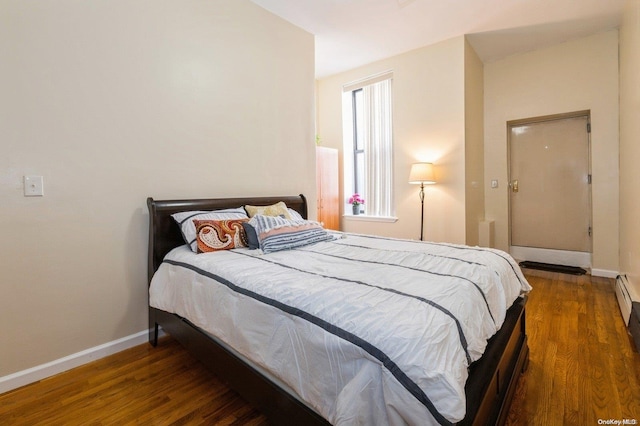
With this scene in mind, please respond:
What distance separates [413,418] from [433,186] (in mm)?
3560

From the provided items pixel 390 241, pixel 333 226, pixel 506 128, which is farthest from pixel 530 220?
pixel 390 241

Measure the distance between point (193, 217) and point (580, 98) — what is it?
15.3 ft

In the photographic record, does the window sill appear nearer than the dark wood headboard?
No

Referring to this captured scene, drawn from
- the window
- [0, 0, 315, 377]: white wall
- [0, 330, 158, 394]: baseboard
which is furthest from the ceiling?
[0, 330, 158, 394]: baseboard

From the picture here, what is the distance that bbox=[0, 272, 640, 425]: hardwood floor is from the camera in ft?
4.84

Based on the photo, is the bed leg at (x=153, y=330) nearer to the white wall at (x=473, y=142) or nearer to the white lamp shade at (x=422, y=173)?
the white lamp shade at (x=422, y=173)

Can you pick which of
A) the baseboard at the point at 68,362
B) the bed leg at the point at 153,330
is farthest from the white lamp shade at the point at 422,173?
the baseboard at the point at 68,362

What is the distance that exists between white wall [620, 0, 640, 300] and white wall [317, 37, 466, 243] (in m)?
1.44

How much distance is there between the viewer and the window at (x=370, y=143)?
4484mm

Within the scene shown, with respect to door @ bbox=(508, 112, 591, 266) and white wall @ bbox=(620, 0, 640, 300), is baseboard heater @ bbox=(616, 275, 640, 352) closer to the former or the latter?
white wall @ bbox=(620, 0, 640, 300)

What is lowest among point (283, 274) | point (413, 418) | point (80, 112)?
point (413, 418)

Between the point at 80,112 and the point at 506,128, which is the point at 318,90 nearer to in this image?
the point at 506,128

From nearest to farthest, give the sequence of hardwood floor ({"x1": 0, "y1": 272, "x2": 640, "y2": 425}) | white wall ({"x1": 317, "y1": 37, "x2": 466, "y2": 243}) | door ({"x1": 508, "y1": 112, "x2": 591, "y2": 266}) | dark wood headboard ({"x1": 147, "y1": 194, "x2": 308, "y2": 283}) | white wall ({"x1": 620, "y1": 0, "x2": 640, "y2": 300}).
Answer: hardwood floor ({"x1": 0, "y1": 272, "x2": 640, "y2": 425}) < dark wood headboard ({"x1": 147, "y1": 194, "x2": 308, "y2": 283}) < white wall ({"x1": 620, "y1": 0, "x2": 640, "y2": 300}) < white wall ({"x1": 317, "y1": 37, "x2": 466, "y2": 243}) < door ({"x1": 508, "y1": 112, "x2": 591, "y2": 266})

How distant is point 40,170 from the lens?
1.79 m
